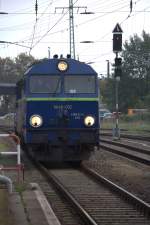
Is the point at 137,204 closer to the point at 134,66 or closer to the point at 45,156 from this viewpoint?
the point at 45,156

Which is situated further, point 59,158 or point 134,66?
point 134,66

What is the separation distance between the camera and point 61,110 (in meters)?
18.8

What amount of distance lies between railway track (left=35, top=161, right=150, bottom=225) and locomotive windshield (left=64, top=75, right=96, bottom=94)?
10.1ft

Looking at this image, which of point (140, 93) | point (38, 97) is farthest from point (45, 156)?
point (140, 93)

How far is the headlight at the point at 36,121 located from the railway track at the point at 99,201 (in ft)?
6.86

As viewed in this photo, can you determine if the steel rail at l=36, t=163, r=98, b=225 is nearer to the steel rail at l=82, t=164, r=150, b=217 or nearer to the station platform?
the station platform

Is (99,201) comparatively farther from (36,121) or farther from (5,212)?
(36,121)

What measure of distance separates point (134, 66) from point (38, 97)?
8019cm

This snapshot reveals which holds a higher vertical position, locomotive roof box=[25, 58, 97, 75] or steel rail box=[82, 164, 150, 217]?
locomotive roof box=[25, 58, 97, 75]

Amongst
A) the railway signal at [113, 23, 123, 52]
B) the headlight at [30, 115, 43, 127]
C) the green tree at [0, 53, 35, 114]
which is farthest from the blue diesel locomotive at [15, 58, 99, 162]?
the green tree at [0, 53, 35, 114]

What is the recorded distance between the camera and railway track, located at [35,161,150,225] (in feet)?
34.3

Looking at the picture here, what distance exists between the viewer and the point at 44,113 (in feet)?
61.4

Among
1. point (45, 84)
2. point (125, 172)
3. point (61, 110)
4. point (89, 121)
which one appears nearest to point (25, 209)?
point (125, 172)

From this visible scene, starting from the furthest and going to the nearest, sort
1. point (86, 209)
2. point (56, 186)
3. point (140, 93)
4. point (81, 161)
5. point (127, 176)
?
point (140, 93) < point (81, 161) < point (127, 176) < point (56, 186) < point (86, 209)
